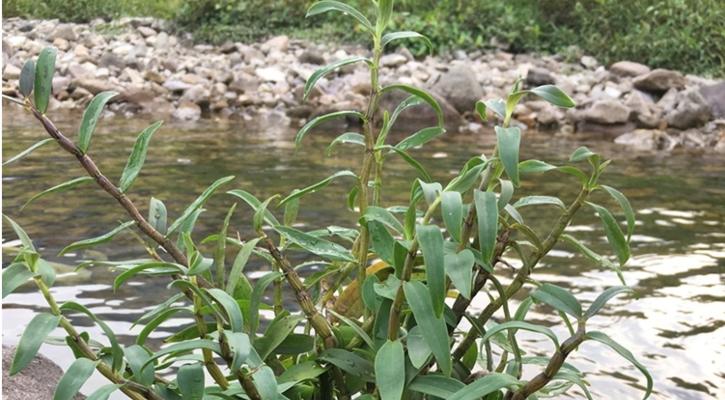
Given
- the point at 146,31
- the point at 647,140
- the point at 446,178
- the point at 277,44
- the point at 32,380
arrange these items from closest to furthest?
the point at 32,380 < the point at 446,178 < the point at 647,140 < the point at 277,44 < the point at 146,31

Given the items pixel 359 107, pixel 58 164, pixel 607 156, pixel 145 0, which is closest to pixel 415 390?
pixel 58 164

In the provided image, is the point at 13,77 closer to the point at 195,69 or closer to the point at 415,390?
the point at 195,69

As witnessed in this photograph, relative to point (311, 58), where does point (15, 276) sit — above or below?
above

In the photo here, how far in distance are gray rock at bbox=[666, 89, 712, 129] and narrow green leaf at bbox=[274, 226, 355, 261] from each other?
8.71m

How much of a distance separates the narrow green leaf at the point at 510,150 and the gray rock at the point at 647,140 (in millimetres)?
7947

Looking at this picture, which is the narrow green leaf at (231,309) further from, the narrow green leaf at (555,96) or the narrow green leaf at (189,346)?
the narrow green leaf at (555,96)

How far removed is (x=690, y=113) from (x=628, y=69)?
5.64ft

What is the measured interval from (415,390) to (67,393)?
0.46m

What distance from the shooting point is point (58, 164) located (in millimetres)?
6457

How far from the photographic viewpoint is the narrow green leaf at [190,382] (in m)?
1.22

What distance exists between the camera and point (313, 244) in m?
1.45

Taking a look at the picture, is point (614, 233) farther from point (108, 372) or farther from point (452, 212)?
point (108, 372)

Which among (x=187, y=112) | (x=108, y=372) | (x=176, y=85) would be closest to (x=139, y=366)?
(x=108, y=372)

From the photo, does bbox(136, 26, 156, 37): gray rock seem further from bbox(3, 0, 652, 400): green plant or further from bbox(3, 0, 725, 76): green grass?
bbox(3, 0, 652, 400): green plant
